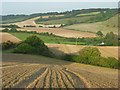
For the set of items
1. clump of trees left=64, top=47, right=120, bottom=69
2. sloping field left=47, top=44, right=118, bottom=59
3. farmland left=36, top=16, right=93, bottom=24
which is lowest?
clump of trees left=64, top=47, right=120, bottom=69

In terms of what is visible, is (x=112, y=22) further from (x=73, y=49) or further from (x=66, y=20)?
(x=73, y=49)

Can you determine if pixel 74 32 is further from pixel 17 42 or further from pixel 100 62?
pixel 100 62

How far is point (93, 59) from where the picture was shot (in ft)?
157

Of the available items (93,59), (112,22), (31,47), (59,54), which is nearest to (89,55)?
(93,59)

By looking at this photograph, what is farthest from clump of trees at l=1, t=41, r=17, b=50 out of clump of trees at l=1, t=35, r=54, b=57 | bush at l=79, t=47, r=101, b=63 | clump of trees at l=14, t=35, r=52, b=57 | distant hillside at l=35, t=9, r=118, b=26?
distant hillside at l=35, t=9, r=118, b=26

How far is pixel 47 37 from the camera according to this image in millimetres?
74625

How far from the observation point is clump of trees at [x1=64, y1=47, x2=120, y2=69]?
45562 millimetres

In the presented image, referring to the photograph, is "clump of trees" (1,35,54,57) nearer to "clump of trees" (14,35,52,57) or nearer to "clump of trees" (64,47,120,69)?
"clump of trees" (14,35,52,57)

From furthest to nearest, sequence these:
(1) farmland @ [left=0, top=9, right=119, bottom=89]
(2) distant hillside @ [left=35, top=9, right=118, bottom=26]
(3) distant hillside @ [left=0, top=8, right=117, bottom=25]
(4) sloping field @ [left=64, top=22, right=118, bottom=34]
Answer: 1. (3) distant hillside @ [left=0, top=8, right=117, bottom=25]
2. (2) distant hillside @ [left=35, top=9, right=118, bottom=26]
3. (4) sloping field @ [left=64, top=22, right=118, bottom=34]
4. (1) farmland @ [left=0, top=9, right=119, bottom=89]

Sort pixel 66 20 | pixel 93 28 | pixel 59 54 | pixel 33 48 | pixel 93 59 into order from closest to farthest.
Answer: pixel 93 59 → pixel 33 48 → pixel 59 54 → pixel 93 28 → pixel 66 20

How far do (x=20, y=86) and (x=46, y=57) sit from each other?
108 ft

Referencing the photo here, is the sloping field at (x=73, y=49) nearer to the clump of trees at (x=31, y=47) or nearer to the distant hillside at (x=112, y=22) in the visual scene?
the clump of trees at (x=31, y=47)

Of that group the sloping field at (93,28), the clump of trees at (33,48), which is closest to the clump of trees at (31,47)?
the clump of trees at (33,48)

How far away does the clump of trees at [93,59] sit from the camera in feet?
149
